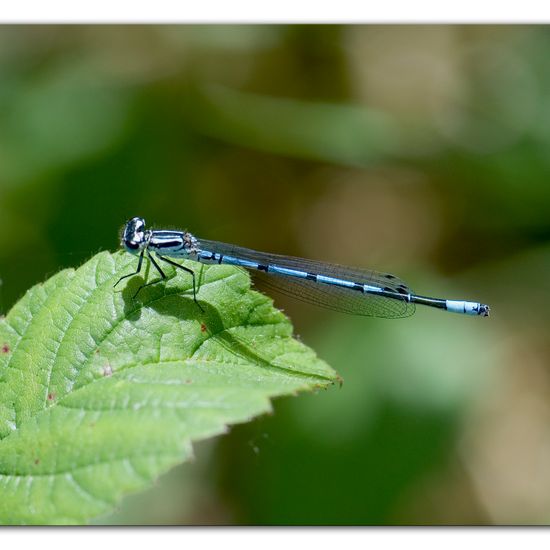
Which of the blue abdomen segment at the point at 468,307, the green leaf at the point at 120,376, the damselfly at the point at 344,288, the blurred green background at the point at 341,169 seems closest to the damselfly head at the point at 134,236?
the green leaf at the point at 120,376

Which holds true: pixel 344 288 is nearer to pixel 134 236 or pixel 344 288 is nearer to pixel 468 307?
pixel 468 307

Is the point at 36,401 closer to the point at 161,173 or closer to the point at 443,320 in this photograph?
the point at 161,173

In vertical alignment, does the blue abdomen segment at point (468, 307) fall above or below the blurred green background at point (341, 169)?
below

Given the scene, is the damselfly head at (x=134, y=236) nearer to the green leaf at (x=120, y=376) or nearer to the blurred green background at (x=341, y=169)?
the green leaf at (x=120, y=376)

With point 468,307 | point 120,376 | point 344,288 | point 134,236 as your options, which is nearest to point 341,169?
point 344,288

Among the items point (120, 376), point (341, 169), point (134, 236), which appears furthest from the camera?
point (341, 169)

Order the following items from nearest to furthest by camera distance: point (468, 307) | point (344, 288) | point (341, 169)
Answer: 1. point (468, 307)
2. point (344, 288)
3. point (341, 169)
